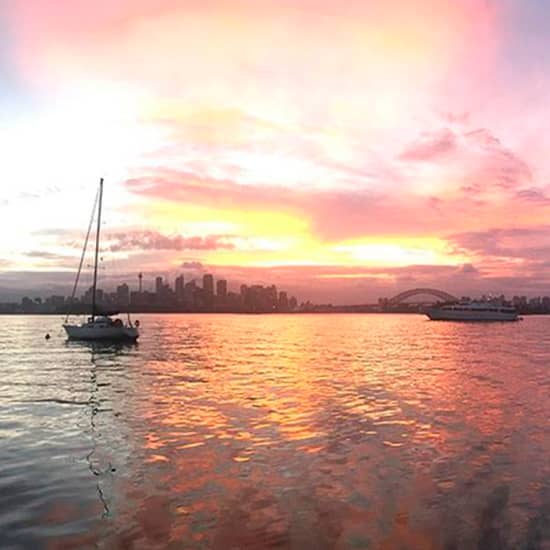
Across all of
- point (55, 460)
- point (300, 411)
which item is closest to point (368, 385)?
point (300, 411)

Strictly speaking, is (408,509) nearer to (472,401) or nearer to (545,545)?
(545,545)

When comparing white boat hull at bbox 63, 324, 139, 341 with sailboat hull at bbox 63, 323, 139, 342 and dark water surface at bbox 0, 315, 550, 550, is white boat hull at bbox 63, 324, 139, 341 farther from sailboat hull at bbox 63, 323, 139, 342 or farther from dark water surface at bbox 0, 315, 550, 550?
dark water surface at bbox 0, 315, 550, 550

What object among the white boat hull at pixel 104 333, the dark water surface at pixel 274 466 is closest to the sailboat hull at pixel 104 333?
the white boat hull at pixel 104 333

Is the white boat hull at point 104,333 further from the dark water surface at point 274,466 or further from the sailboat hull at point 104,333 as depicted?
the dark water surface at point 274,466

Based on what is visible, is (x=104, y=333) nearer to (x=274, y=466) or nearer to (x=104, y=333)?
(x=104, y=333)

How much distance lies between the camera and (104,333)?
271 ft

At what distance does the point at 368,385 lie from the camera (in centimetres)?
3850

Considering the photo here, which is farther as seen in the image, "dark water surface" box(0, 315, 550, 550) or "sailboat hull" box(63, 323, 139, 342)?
"sailboat hull" box(63, 323, 139, 342)

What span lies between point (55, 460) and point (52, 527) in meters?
6.12

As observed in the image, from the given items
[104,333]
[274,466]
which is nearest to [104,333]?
[104,333]

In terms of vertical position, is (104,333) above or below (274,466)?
above

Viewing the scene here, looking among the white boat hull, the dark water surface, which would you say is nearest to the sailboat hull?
the white boat hull

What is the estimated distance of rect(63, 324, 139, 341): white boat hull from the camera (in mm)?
82625

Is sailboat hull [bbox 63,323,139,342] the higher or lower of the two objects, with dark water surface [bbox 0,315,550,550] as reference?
higher
